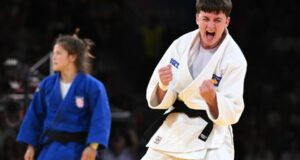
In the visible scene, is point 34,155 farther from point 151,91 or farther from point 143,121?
point 143,121

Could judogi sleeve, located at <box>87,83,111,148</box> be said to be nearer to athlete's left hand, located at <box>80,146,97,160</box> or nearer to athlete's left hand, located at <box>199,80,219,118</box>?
athlete's left hand, located at <box>80,146,97,160</box>

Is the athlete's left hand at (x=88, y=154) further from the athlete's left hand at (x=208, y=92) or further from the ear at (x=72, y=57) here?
the athlete's left hand at (x=208, y=92)

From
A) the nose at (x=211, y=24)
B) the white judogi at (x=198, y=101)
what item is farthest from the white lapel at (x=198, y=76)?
the nose at (x=211, y=24)

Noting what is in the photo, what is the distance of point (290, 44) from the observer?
11445mm

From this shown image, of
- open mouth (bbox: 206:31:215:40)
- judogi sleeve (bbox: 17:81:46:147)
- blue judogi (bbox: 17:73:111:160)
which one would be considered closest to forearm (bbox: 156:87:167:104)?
open mouth (bbox: 206:31:215:40)

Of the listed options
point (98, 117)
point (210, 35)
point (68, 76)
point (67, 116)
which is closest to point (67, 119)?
point (67, 116)

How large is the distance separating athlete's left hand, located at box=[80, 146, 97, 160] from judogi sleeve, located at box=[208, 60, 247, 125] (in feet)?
5.71

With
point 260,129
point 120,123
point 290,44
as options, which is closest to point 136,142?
point 120,123

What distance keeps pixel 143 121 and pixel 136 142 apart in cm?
131

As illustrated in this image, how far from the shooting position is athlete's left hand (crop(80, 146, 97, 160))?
523 centimetres

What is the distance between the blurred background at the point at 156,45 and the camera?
10.1 metres

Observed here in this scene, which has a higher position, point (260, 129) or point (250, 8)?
point (250, 8)

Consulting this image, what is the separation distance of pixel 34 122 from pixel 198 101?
2006mm

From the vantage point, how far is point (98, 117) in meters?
5.32
